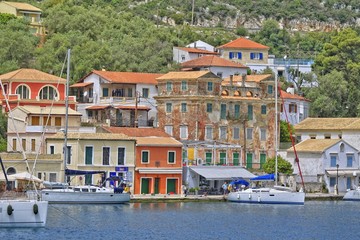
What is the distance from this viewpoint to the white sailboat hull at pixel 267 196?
85.8 metres

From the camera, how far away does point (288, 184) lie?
308ft

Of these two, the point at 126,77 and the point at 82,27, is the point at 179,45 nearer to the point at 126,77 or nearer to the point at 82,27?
the point at 82,27

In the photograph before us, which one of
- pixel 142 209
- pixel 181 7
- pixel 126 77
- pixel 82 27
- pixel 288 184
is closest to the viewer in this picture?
pixel 142 209

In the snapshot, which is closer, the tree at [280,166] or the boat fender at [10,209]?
the boat fender at [10,209]

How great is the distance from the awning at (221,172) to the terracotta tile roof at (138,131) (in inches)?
168

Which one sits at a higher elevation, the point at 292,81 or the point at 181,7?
the point at 181,7

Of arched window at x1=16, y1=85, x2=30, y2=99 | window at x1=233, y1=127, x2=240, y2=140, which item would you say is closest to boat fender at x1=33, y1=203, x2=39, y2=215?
arched window at x1=16, y1=85, x2=30, y2=99

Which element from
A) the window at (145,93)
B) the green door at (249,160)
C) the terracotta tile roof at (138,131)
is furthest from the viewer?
the window at (145,93)

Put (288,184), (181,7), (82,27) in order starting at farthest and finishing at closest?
(181,7), (82,27), (288,184)

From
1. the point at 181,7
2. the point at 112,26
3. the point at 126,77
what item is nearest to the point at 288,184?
the point at 126,77

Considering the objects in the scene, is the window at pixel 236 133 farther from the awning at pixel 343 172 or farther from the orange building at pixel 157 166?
the orange building at pixel 157 166

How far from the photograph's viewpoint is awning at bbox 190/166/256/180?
89750mm

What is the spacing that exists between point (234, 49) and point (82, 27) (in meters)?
15.5

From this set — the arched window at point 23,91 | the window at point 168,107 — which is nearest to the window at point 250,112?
the window at point 168,107
